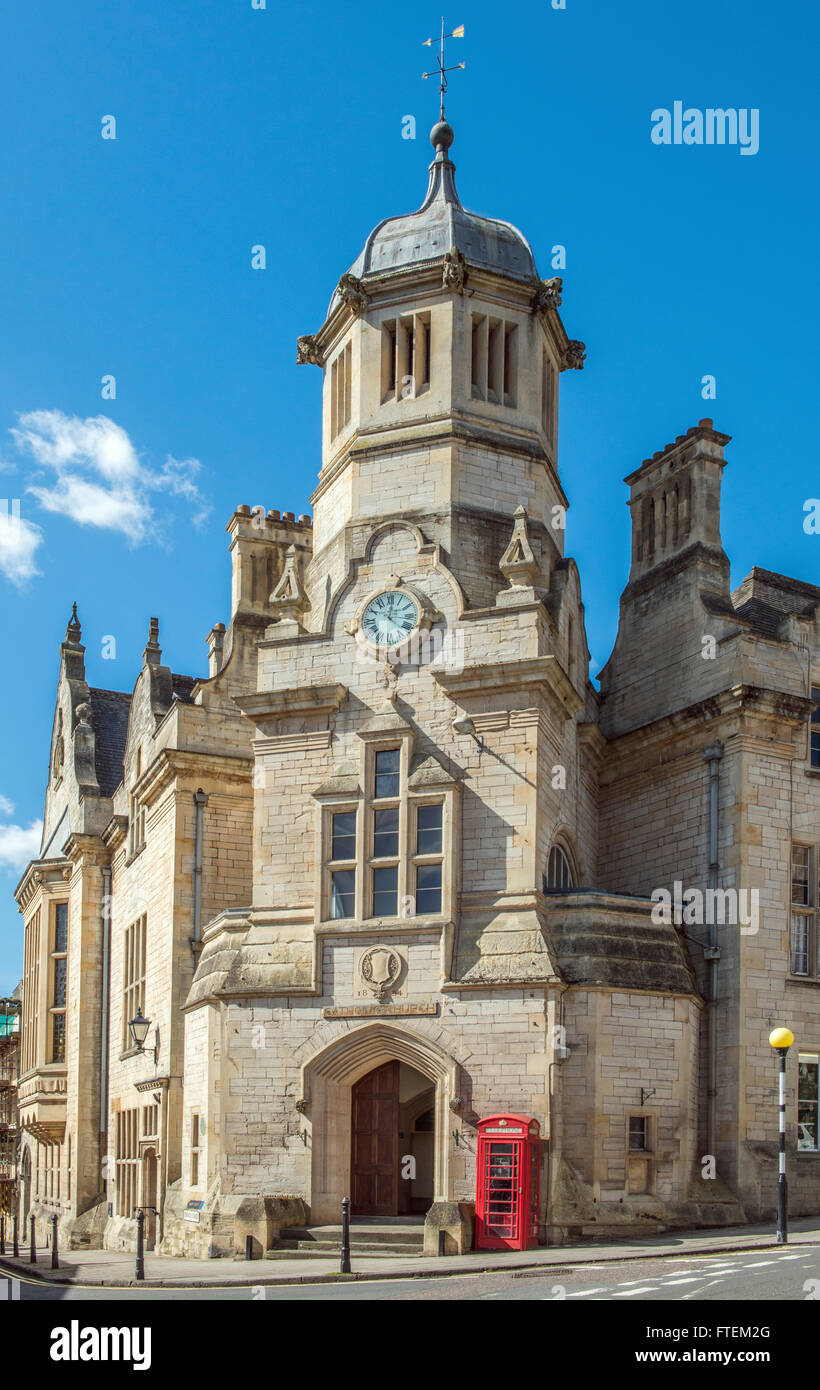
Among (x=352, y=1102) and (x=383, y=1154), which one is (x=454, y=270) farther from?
(x=383, y=1154)

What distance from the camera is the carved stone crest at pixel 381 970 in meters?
24.8

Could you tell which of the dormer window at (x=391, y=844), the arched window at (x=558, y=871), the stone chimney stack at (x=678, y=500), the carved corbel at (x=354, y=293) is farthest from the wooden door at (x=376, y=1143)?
the carved corbel at (x=354, y=293)

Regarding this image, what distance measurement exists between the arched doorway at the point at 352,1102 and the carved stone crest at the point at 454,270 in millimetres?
13310

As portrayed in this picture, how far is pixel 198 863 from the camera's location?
99.8 ft

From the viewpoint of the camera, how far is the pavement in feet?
64.0

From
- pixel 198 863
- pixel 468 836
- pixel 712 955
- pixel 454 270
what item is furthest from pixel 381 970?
pixel 454 270

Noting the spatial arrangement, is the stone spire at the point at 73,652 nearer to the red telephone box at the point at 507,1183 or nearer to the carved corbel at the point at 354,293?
the carved corbel at the point at 354,293

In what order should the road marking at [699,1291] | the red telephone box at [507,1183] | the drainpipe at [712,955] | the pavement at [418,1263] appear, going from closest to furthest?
the road marking at [699,1291], the pavement at [418,1263], the red telephone box at [507,1183], the drainpipe at [712,955]

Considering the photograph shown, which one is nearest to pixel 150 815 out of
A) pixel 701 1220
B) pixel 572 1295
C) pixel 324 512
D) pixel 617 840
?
pixel 324 512

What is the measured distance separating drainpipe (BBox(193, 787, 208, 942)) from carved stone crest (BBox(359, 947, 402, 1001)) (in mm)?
6164

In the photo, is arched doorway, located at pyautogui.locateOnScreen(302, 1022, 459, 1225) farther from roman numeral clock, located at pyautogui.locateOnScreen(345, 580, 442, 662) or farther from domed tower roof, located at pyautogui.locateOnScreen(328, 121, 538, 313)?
domed tower roof, located at pyautogui.locateOnScreen(328, 121, 538, 313)

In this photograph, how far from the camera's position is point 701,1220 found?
78.6 ft

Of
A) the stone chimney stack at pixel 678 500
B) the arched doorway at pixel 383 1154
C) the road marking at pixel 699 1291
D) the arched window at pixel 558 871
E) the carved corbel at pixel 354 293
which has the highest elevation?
the carved corbel at pixel 354 293

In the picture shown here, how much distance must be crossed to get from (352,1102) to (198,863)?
22.6 feet
